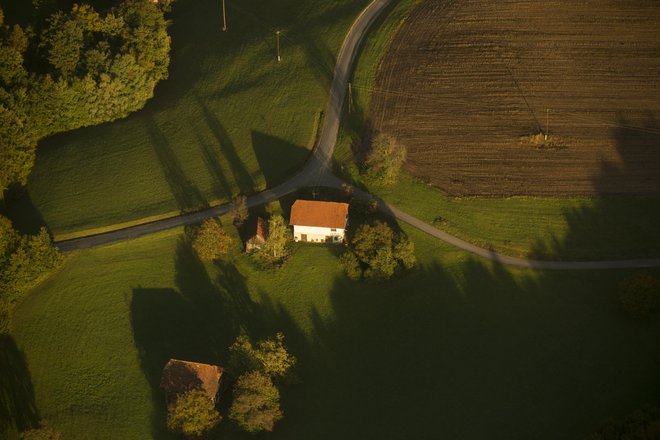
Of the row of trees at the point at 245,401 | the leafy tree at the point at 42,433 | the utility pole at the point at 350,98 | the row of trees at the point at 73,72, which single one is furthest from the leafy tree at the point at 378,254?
the row of trees at the point at 73,72

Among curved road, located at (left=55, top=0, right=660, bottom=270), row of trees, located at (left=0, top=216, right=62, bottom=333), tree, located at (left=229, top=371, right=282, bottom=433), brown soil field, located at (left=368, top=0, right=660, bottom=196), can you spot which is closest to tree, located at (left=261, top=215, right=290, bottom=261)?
curved road, located at (left=55, top=0, right=660, bottom=270)

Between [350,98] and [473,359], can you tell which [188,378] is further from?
[350,98]

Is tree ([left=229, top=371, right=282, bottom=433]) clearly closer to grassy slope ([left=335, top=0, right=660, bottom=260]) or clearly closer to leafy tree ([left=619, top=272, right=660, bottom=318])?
grassy slope ([left=335, top=0, right=660, bottom=260])

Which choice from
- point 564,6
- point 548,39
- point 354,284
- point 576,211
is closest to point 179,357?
point 354,284

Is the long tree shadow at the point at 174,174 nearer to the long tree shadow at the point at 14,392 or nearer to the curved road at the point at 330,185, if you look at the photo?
the curved road at the point at 330,185

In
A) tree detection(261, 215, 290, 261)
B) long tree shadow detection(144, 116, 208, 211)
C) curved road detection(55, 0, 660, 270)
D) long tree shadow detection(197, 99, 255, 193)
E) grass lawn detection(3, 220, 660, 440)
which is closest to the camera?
grass lawn detection(3, 220, 660, 440)

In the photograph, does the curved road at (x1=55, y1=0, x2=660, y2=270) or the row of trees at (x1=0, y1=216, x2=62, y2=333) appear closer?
the curved road at (x1=55, y1=0, x2=660, y2=270)

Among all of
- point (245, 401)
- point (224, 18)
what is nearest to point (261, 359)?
point (245, 401)
